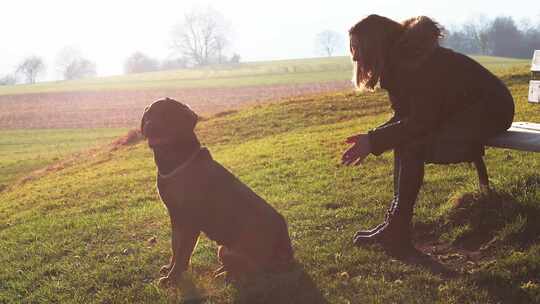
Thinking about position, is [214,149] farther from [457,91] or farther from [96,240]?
[457,91]

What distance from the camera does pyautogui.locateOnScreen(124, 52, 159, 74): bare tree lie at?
4727 inches

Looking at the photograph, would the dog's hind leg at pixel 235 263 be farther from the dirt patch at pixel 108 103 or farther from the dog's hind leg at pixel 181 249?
the dirt patch at pixel 108 103

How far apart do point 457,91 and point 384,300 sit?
177 centimetres

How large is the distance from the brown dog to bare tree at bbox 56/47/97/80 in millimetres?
128568

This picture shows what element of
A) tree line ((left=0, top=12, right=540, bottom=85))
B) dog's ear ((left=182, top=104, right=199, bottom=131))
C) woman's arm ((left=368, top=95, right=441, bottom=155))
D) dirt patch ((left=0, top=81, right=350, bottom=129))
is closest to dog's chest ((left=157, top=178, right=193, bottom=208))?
dog's ear ((left=182, top=104, right=199, bottom=131))

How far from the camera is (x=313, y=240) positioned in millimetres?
5422

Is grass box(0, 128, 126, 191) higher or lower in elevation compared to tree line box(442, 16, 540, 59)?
lower

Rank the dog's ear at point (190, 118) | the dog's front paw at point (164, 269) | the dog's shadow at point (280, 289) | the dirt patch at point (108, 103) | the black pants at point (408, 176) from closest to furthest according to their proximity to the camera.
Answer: the dog's shadow at point (280, 289) → the black pants at point (408, 176) → the dog's ear at point (190, 118) → the dog's front paw at point (164, 269) → the dirt patch at point (108, 103)

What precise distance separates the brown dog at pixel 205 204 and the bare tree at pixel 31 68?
438 feet

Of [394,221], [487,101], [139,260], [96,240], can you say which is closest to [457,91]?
[487,101]

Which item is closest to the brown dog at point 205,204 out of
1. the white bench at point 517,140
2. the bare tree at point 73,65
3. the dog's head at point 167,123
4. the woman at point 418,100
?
the dog's head at point 167,123

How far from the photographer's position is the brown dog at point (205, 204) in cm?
433

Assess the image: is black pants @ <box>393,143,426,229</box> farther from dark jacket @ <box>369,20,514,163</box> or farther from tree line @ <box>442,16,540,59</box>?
tree line @ <box>442,16,540,59</box>

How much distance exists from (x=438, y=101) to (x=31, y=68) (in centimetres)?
13538
